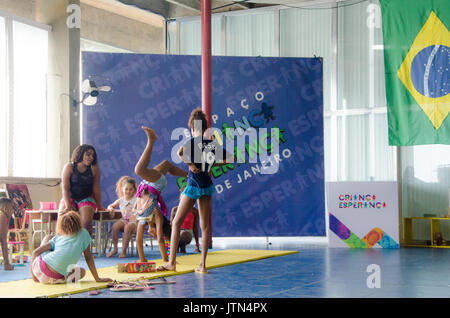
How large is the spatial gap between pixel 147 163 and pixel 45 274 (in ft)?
5.16

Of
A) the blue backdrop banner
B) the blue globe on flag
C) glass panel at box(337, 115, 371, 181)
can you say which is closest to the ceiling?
the blue backdrop banner

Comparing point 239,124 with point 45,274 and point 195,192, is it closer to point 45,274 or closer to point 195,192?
point 195,192

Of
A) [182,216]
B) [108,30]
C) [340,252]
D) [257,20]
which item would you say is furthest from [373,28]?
[182,216]

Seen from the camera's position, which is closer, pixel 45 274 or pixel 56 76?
pixel 45 274

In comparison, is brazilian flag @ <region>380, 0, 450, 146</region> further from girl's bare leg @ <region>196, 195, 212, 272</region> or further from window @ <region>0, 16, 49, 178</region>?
window @ <region>0, 16, 49, 178</region>

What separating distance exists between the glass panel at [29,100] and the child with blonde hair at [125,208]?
2819mm

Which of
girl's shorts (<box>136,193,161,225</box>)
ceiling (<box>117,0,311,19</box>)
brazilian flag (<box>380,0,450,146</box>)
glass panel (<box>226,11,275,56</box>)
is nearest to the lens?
girl's shorts (<box>136,193,161,225</box>)

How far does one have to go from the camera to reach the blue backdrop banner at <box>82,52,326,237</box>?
10.1 metres

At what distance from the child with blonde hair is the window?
2.79 m

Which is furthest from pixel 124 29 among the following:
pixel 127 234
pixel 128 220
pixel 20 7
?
pixel 127 234

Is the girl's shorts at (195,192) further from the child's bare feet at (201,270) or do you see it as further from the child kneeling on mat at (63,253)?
the child kneeling on mat at (63,253)

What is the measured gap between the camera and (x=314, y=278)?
17.9 ft
